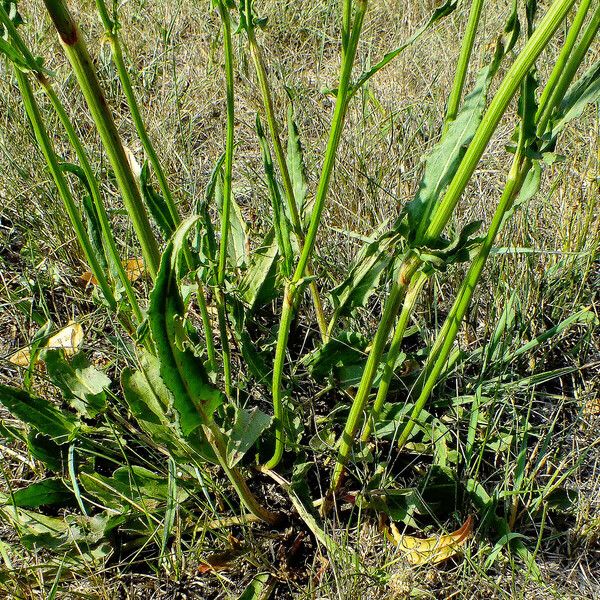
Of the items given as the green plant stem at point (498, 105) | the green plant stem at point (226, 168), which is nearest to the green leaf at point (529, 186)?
the green plant stem at point (498, 105)

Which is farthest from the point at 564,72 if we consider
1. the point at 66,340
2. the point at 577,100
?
the point at 66,340

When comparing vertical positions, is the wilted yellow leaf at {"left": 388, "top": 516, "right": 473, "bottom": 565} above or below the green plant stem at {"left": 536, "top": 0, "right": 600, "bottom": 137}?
below

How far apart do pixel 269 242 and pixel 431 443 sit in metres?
0.49

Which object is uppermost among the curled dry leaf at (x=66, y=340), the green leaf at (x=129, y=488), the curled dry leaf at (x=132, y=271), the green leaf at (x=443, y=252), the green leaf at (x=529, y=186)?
the green leaf at (x=529, y=186)

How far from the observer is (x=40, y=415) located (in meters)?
1.07

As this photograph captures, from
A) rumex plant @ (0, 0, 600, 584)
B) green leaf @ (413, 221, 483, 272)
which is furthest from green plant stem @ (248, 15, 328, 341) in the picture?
green leaf @ (413, 221, 483, 272)

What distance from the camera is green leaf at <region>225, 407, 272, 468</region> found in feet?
3.08

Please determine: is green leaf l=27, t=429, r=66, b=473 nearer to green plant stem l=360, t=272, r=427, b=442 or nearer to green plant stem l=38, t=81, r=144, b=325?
green plant stem l=38, t=81, r=144, b=325

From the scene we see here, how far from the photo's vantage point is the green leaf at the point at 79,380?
44.5 inches

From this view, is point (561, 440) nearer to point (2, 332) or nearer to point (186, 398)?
point (186, 398)

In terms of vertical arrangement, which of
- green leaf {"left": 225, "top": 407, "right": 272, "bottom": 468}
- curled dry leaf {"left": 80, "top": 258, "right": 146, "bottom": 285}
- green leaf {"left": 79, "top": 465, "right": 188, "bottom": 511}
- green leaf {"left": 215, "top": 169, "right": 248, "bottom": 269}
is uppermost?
green leaf {"left": 215, "top": 169, "right": 248, "bottom": 269}

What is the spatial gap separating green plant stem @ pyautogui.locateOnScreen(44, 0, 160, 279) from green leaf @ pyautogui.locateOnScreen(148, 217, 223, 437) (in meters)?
0.06

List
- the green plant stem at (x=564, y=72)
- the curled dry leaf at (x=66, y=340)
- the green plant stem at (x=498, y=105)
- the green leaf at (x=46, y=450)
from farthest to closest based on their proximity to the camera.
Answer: the curled dry leaf at (x=66, y=340) → the green leaf at (x=46, y=450) → the green plant stem at (x=564, y=72) → the green plant stem at (x=498, y=105)

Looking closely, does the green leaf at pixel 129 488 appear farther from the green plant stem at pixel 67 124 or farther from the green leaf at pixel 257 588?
the green plant stem at pixel 67 124
